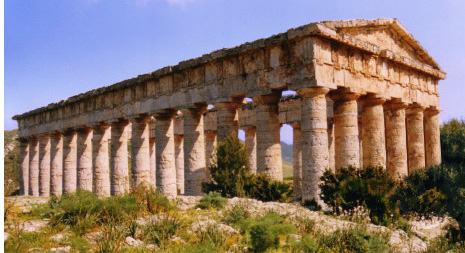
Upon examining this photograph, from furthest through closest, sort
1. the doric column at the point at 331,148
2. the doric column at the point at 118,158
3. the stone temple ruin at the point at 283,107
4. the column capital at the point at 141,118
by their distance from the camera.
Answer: the doric column at the point at 118,158 < the doric column at the point at 331,148 < the column capital at the point at 141,118 < the stone temple ruin at the point at 283,107

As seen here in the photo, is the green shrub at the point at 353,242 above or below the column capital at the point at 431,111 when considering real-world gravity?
below

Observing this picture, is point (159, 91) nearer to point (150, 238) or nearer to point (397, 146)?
Answer: point (397, 146)

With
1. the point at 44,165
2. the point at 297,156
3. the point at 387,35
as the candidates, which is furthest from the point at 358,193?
the point at 44,165

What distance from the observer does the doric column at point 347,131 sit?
1797 cm

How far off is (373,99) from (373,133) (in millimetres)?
1517

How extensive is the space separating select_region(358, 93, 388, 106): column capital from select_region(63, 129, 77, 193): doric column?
19501mm

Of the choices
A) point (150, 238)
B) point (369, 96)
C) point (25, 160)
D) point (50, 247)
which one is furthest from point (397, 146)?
point (25, 160)

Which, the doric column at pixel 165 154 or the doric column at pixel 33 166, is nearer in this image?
the doric column at pixel 165 154

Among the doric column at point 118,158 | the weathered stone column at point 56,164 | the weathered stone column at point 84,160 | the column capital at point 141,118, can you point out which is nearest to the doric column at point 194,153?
the column capital at point 141,118

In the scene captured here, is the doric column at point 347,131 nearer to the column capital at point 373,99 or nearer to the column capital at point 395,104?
the column capital at point 373,99

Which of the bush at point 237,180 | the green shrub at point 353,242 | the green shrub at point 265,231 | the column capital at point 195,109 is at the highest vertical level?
the column capital at point 195,109

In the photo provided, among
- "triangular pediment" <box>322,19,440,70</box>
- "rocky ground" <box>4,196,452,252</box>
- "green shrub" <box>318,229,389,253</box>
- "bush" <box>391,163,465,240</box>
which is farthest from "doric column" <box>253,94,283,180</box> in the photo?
"green shrub" <box>318,229,389,253</box>

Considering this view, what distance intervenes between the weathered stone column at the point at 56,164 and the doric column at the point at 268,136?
62.0ft

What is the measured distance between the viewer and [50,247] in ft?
28.8
